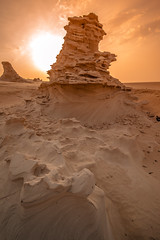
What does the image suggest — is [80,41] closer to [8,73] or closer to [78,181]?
[78,181]

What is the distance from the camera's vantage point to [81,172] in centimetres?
123

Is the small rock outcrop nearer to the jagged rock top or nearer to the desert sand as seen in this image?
the jagged rock top

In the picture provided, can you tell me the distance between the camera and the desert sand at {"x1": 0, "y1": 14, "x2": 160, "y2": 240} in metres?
0.98

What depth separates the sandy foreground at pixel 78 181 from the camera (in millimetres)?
971

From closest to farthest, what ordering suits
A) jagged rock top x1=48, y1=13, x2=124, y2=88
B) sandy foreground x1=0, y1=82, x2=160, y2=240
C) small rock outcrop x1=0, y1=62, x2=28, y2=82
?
sandy foreground x1=0, y1=82, x2=160, y2=240 < jagged rock top x1=48, y1=13, x2=124, y2=88 < small rock outcrop x1=0, y1=62, x2=28, y2=82

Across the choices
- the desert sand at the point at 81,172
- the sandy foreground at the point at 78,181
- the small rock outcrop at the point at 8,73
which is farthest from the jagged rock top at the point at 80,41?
the small rock outcrop at the point at 8,73

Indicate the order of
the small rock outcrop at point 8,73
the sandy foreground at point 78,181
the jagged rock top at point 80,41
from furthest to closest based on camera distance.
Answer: the small rock outcrop at point 8,73
the jagged rock top at point 80,41
the sandy foreground at point 78,181

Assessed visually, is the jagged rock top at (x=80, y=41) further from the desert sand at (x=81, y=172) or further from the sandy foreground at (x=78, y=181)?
the sandy foreground at (x=78, y=181)

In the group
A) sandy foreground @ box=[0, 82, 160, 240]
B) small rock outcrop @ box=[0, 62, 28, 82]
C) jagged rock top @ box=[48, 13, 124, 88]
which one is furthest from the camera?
small rock outcrop @ box=[0, 62, 28, 82]

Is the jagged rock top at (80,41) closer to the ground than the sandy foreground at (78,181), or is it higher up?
higher up

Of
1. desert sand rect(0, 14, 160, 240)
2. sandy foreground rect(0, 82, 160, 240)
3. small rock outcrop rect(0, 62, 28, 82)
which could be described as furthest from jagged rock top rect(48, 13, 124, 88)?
small rock outcrop rect(0, 62, 28, 82)

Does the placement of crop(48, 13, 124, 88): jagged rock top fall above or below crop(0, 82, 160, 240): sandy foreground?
above

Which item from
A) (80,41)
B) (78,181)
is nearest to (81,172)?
(78,181)

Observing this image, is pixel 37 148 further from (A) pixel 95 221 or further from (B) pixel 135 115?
(B) pixel 135 115
